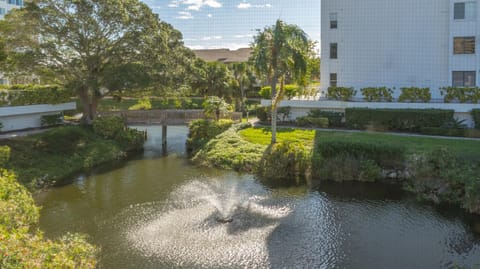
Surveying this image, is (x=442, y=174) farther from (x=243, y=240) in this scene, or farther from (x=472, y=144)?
(x=243, y=240)

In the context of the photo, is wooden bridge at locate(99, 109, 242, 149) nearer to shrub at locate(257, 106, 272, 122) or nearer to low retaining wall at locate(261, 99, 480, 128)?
shrub at locate(257, 106, 272, 122)

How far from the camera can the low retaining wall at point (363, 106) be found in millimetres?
33156

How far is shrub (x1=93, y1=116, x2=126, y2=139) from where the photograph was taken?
112ft

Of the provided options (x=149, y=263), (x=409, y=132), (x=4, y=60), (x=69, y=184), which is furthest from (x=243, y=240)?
(x=4, y=60)

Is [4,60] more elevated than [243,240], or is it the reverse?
[4,60]

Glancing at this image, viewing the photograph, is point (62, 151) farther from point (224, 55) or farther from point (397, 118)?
point (224, 55)

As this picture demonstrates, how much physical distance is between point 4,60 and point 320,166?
2445 centimetres

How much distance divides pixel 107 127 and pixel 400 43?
986 inches

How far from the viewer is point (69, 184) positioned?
83.9 ft

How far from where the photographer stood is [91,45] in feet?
114

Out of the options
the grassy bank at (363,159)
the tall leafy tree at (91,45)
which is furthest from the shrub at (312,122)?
the tall leafy tree at (91,45)

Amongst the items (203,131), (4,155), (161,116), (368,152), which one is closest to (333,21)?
(203,131)

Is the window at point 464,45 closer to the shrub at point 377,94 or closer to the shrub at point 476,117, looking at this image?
the shrub at point 377,94

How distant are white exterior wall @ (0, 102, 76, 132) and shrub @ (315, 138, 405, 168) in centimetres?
2189
